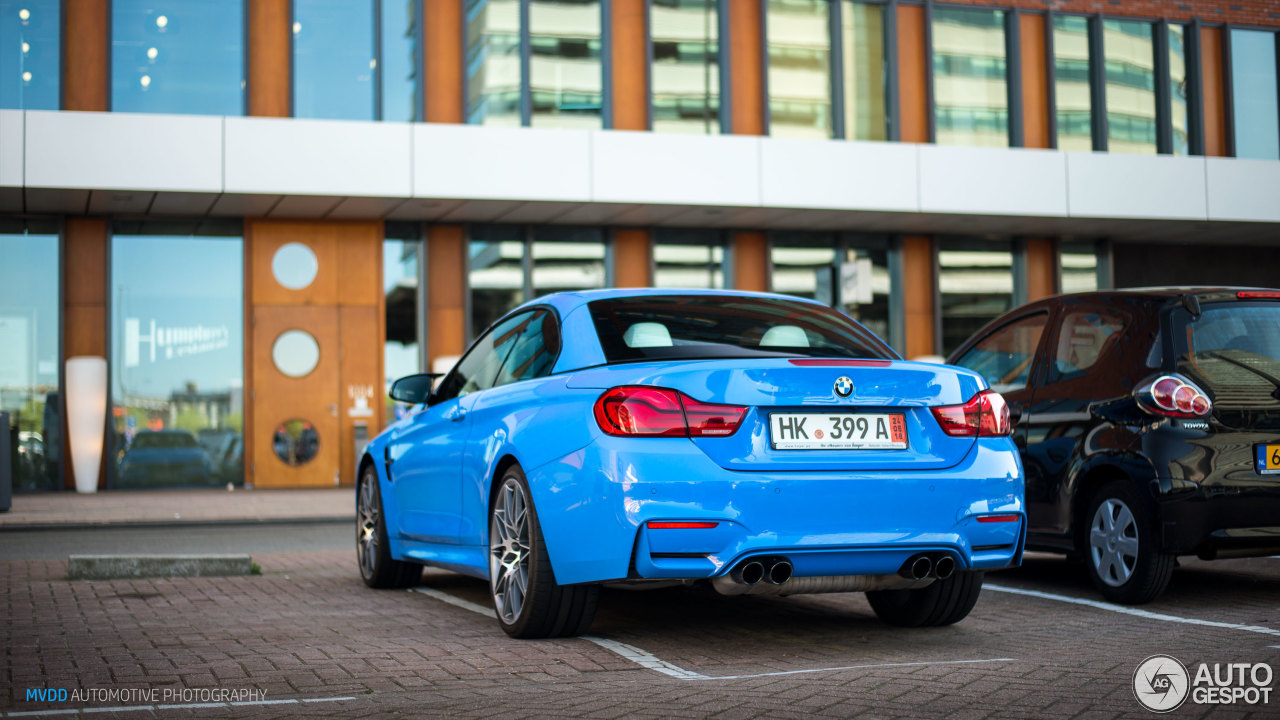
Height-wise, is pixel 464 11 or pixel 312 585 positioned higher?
pixel 464 11

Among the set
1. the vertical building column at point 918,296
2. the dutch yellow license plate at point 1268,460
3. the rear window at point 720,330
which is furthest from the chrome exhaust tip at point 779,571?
the vertical building column at point 918,296

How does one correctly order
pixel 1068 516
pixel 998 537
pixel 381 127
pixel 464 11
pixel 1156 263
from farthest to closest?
pixel 1156 263 → pixel 464 11 → pixel 381 127 → pixel 1068 516 → pixel 998 537

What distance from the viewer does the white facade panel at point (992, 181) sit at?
22.1 m

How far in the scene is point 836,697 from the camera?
4387 millimetres

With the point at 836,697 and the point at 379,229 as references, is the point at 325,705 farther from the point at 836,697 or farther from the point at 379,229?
the point at 379,229

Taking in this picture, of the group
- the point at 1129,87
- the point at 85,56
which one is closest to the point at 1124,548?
the point at 85,56

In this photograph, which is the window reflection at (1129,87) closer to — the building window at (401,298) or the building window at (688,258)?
the building window at (688,258)

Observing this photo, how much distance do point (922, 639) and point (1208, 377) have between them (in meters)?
2.17

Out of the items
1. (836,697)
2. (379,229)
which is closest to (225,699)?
(836,697)

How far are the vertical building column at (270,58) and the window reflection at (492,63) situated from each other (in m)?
2.77

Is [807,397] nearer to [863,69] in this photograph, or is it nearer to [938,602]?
[938,602]

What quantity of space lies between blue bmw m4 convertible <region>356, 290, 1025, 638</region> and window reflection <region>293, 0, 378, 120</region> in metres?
15.7

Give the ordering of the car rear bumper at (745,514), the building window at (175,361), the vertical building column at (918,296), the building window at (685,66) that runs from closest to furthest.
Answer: the car rear bumper at (745,514) < the building window at (175,361) < the building window at (685,66) < the vertical building column at (918,296)

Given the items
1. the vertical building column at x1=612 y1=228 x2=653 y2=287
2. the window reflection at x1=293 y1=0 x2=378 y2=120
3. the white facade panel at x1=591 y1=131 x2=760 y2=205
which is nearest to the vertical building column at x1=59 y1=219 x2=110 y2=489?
the window reflection at x1=293 y1=0 x2=378 y2=120
